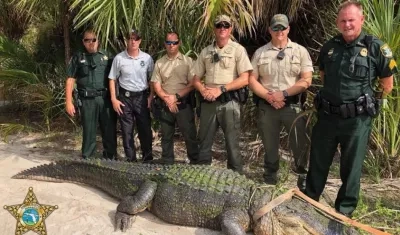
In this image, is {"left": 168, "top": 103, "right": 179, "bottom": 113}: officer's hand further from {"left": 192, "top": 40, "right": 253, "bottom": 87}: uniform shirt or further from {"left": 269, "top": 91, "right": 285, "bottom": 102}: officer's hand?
{"left": 269, "top": 91, "right": 285, "bottom": 102}: officer's hand

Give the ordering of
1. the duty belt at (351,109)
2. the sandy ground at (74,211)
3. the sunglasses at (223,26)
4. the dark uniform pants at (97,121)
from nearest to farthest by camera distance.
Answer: the duty belt at (351,109), the sandy ground at (74,211), the sunglasses at (223,26), the dark uniform pants at (97,121)

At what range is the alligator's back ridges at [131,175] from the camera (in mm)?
3602

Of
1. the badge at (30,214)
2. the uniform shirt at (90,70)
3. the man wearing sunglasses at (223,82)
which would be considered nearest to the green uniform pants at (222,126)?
the man wearing sunglasses at (223,82)

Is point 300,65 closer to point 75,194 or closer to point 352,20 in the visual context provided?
point 352,20

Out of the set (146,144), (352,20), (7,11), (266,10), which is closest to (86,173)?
(146,144)

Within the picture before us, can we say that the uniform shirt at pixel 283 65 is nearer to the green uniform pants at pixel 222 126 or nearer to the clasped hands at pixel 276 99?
the clasped hands at pixel 276 99

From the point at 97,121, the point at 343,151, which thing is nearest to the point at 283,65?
the point at 343,151

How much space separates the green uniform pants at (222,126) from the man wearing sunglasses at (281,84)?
28 cm

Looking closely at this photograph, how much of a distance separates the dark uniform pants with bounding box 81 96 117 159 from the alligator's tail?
0.66 m

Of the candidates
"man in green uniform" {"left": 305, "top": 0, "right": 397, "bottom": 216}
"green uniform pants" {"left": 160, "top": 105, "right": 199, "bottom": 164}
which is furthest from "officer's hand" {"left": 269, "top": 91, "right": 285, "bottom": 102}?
"green uniform pants" {"left": 160, "top": 105, "right": 199, "bottom": 164}

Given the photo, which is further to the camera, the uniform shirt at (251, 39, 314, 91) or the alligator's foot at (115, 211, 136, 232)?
the uniform shirt at (251, 39, 314, 91)

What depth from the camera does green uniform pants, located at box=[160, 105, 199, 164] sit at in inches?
188

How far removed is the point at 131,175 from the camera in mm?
3955

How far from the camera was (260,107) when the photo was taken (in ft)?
14.1
